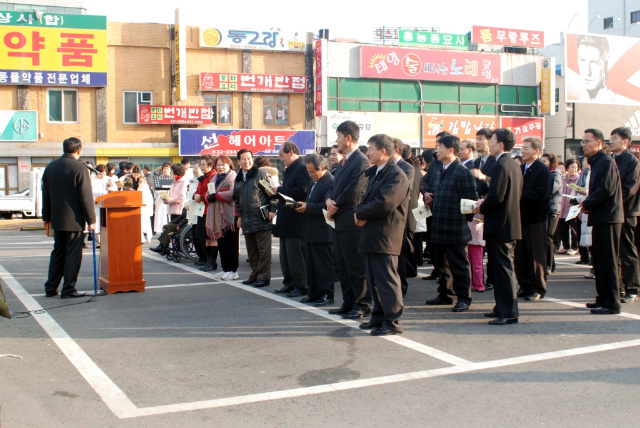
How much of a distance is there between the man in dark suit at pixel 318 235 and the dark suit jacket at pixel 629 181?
3560 mm

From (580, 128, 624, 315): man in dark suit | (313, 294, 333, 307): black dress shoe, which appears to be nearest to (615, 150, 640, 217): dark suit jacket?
(580, 128, 624, 315): man in dark suit

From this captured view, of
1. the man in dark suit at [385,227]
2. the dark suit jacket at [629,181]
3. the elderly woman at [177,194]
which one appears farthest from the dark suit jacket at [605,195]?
the elderly woman at [177,194]

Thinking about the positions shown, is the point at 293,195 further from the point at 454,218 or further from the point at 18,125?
the point at 18,125

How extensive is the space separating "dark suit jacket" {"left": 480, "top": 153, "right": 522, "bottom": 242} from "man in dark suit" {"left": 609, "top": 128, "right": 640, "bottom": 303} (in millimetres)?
1922

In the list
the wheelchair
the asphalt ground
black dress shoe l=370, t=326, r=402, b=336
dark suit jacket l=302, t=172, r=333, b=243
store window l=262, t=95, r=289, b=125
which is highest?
store window l=262, t=95, r=289, b=125

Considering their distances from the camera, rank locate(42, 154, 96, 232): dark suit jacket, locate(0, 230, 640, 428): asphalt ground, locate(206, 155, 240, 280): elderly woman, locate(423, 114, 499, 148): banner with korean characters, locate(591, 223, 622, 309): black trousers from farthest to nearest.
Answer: locate(423, 114, 499, 148): banner with korean characters
locate(206, 155, 240, 280): elderly woman
locate(42, 154, 96, 232): dark suit jacket
locate(591, 223, 622, 309): black trousers
locate(0, 230, 640, 428): asphalt ground

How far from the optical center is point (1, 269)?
1160cm

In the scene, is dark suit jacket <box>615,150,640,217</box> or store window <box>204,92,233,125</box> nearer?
dark suit jacket <box>615,150,640,217</box>

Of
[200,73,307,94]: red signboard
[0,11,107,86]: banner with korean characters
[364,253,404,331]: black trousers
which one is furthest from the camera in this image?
[200,73,307,94]: red signboard

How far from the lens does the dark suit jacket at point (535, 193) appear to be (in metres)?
8.29

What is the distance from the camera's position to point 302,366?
18.2ft

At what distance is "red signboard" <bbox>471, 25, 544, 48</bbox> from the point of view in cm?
3450

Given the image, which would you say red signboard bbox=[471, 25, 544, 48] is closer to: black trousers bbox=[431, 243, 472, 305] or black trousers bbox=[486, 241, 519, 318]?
black trousers bbox=[431, 243, 472, 305]

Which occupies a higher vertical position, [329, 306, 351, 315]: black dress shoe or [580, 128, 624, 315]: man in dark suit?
[580, 128, 624, 315]: man in dark suit
